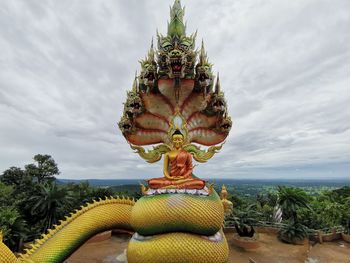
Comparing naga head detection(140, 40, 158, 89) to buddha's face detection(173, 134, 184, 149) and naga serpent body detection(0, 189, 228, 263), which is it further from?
naga serpent body detection(0, 189, 228, 263)

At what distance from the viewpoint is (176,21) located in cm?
891

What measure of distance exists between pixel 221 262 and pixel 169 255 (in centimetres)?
127

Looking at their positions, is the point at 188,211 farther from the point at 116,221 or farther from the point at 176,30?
the point at 176,30

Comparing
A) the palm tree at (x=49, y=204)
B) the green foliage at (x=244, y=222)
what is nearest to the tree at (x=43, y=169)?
the palm tree at (x=49, y=204)

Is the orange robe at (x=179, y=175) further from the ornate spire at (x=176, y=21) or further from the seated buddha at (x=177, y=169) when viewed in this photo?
the ornate spire at (x=176, y=21)

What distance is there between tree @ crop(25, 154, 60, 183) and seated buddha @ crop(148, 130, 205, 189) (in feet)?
97.4

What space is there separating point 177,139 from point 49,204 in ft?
40.2

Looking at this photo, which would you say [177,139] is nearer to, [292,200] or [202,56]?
[202,56]

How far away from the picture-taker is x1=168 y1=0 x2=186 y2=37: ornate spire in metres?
8.61

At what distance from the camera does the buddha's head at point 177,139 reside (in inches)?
308

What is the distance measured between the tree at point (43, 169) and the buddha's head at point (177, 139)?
29.7m

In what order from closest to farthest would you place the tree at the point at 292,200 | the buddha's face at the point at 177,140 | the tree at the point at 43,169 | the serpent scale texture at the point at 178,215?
1. the serpent scale texture at the point at 178,215
2. the buddha's face at the point at 177,140
3. the tree at the point at 292,200
4. the tree at the point at 43,169

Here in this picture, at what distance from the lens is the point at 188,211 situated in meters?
6.05

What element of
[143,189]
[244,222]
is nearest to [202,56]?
[143,189]
